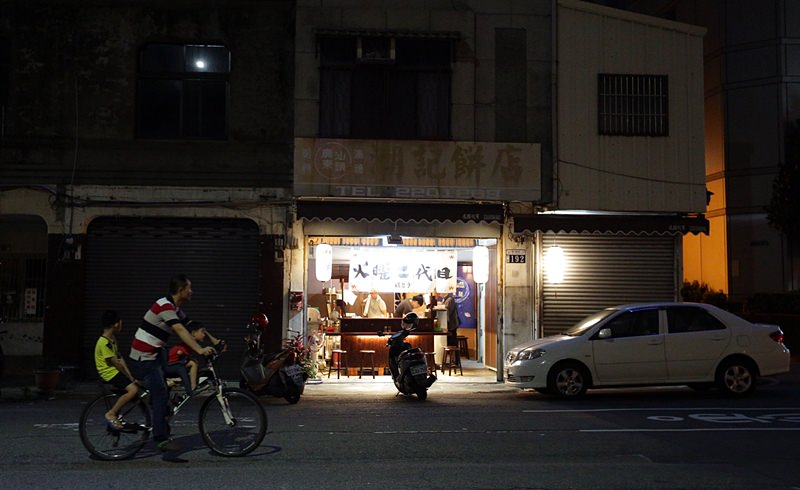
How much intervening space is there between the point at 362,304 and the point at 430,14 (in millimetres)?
6815

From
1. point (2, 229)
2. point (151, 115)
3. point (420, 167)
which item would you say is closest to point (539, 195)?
point (420, 167)

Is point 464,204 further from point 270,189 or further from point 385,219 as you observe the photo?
point 270,189

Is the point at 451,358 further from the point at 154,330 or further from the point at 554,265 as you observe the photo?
the point at 154,330

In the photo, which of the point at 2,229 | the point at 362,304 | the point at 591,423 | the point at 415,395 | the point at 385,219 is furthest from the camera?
the point at 362,304

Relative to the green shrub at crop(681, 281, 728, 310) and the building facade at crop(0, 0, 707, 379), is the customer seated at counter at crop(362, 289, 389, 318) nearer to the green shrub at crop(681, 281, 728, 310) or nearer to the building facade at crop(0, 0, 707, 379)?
the building facade at crop(0, 0, 707, 379)

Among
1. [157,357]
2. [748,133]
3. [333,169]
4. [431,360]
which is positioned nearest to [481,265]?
[431,360]

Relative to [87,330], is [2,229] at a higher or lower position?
higher

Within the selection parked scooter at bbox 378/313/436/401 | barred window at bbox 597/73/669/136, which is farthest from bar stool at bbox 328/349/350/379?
barred window at bbox 597/73/669/136

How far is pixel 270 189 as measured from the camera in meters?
16.0

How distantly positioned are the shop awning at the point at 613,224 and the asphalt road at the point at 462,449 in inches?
176

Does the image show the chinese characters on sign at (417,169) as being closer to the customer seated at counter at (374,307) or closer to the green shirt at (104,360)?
the customer seated at counter at (374,307)

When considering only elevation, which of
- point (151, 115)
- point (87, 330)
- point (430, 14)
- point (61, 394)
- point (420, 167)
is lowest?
point (61, 394)

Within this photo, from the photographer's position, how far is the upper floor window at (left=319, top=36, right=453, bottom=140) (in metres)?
16.3

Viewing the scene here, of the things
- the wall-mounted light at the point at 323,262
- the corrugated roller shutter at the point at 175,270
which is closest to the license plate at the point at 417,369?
the wall-mounted light at the point at 323,262
